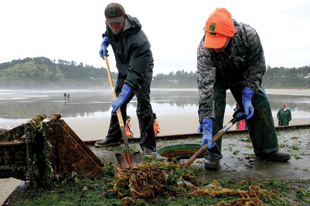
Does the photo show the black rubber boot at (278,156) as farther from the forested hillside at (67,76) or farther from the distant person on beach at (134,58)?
the forested hillside at (67,76)

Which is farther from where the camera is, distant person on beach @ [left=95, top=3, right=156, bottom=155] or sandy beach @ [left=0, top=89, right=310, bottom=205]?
sandy beach @ [left=0, top=89, right=310, bottom=205]

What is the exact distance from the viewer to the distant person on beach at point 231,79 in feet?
8.98

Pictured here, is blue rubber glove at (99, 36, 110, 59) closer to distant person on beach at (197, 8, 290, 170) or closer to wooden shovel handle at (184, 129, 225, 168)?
distant person on beach at (197, 8, 290, 170)

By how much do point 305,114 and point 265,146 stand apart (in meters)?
16.8

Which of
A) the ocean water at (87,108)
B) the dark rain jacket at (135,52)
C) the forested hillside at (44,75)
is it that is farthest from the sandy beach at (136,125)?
the forested hillside at (44,75)

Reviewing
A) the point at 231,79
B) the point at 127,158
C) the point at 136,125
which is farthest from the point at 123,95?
the point at 136,125

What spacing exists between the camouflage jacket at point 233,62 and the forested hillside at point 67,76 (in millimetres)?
63360

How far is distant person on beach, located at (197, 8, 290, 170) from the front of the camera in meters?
2.74

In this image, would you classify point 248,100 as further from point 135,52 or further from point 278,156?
point 135,52

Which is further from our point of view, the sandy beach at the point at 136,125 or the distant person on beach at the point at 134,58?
the sandy beach at the point at 136,125

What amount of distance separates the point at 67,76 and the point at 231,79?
3994 inches

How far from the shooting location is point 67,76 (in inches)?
3871

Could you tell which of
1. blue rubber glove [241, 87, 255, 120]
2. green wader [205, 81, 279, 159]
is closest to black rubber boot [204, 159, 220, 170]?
green wader [205, 81, 279, 159]

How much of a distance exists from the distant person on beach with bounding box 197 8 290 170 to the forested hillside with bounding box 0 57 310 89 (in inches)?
2485
